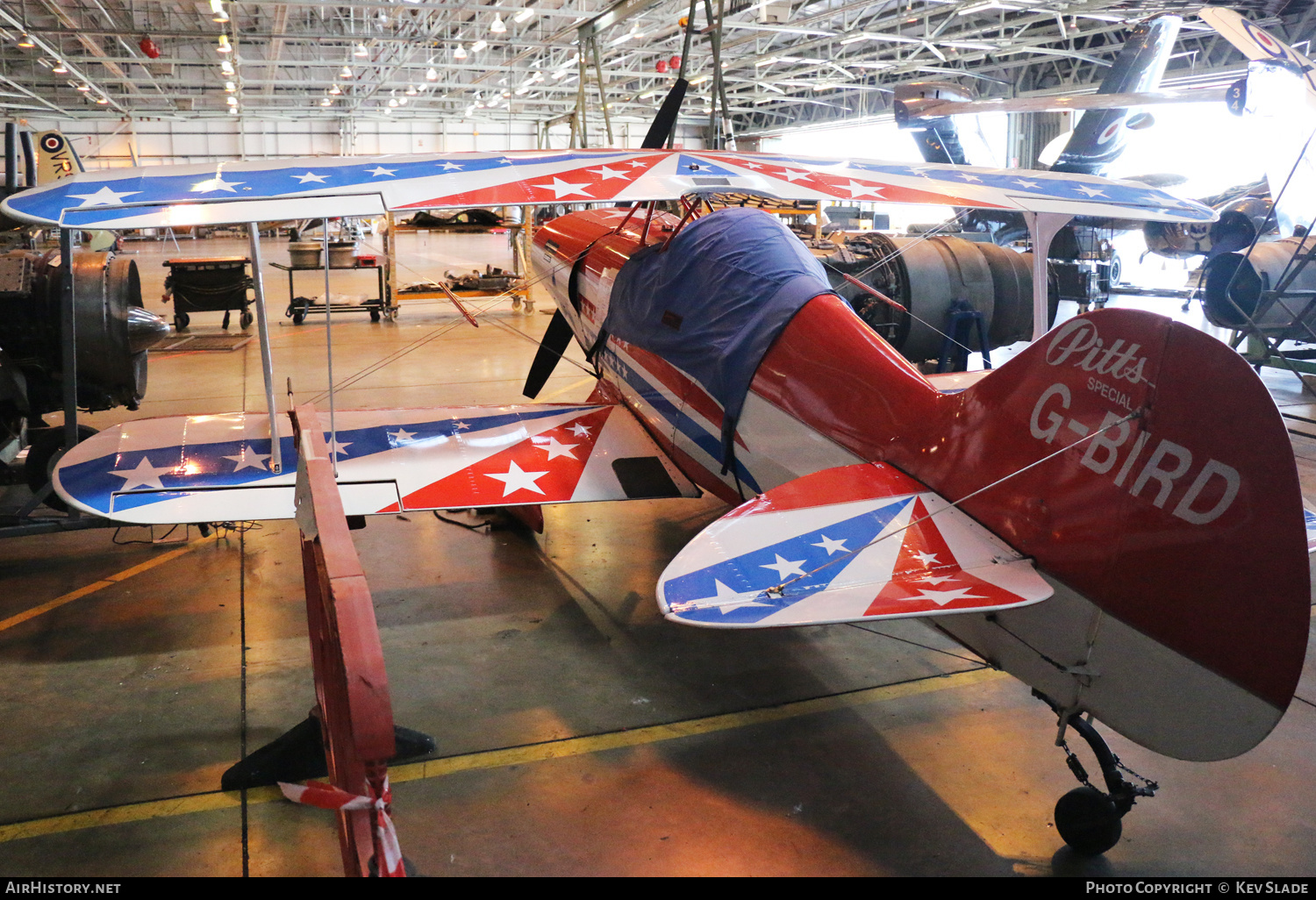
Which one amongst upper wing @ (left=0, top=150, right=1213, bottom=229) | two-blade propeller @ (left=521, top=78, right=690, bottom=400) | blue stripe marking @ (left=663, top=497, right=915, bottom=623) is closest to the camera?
blue stripe marking @ (left=663, top=497, right=915, bottom=623)

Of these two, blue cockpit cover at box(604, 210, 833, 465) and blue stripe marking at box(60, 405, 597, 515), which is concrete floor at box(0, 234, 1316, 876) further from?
blue cockpit cover at box(604, 210, 833, 465)

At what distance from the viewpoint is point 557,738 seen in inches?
136

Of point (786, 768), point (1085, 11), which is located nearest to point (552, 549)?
point (786, 768)

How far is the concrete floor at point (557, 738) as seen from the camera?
2.81m

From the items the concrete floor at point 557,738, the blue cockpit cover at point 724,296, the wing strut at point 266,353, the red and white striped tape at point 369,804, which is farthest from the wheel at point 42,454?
the red and white striped tape at point 369,804

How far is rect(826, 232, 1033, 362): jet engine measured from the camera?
893cm

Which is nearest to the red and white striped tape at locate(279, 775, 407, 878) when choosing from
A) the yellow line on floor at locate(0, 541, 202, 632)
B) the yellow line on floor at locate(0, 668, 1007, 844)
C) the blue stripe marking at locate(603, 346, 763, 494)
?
the yellow line on floor at locate(0, 668, 1007, 844)

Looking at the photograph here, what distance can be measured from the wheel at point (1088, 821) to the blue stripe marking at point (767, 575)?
3.60 feet

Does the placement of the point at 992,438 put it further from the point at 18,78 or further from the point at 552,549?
the point at 18,78

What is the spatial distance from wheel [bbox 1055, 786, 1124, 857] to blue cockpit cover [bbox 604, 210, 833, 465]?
194 cm

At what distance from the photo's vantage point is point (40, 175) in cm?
1492

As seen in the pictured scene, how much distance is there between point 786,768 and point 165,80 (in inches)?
1420

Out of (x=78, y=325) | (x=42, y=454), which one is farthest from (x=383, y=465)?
(x=42, y=454)

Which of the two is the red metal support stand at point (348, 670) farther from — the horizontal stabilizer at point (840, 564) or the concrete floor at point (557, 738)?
the concrete floor at point (557, 738)
